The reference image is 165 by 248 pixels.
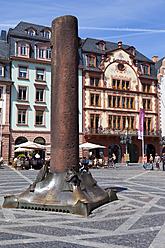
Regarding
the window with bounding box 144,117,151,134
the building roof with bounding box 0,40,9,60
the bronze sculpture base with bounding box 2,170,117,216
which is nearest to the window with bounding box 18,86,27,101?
the building roof with bounding box 0,40,9,60

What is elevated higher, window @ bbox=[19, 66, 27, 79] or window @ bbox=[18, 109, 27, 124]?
window @ bbox=[19, 66, 27, 79]

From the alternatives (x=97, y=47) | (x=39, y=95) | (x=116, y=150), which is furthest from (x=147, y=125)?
(x=39, y=95)

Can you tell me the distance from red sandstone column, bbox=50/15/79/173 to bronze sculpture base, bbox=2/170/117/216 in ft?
1.20

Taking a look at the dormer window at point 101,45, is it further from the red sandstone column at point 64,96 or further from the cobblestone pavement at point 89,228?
the cobblestone pavement at point 89,228

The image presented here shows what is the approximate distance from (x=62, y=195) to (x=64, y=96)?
2.42 m

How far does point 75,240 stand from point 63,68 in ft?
14.4

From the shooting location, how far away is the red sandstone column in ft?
22.8

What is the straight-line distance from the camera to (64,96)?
7078mm

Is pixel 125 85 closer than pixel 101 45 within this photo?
Yes

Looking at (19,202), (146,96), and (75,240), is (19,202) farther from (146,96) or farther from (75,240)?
(146,96)

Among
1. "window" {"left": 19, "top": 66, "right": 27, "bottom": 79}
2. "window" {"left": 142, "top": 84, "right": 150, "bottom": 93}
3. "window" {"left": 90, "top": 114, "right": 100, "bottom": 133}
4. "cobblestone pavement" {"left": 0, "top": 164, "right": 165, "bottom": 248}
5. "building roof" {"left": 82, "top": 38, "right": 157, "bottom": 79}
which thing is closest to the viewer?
"cobblestone pavement" {"left": 0, "top": 164, "right": 165, "bottom": 248}

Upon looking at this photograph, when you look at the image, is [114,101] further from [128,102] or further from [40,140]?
[40,140]

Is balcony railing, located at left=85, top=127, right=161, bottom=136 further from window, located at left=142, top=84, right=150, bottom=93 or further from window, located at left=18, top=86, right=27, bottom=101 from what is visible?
window, located at left=18, top=86, right=27, bottom=101

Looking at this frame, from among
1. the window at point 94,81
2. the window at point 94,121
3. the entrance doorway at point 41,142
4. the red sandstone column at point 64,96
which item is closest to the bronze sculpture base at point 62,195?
the red sandstone column at point 64,96
